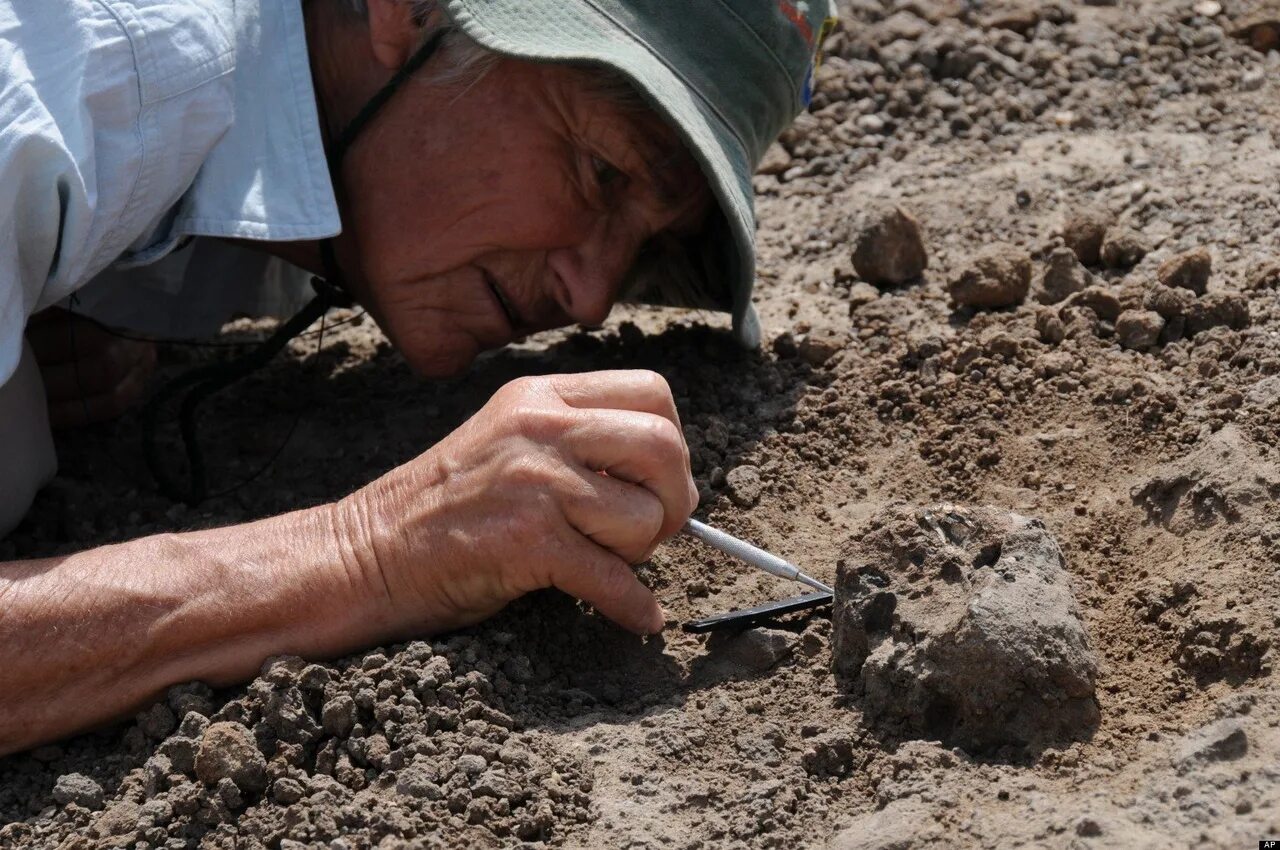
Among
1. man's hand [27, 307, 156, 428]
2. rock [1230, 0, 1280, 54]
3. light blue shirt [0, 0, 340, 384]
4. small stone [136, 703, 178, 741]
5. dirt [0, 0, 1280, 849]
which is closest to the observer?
dirt [0, 0, 1280, 849]

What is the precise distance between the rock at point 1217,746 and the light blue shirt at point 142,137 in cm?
151

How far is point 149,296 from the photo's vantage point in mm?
3107

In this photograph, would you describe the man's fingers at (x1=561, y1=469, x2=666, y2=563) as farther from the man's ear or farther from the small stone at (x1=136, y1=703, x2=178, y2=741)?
the man's ear

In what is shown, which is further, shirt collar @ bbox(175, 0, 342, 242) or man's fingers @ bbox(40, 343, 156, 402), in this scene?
man's fingers @ bbox(40, 343, 156, 402)

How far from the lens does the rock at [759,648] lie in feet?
6.99

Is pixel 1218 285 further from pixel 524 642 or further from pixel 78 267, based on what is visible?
pixel 78 267

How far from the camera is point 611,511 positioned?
6.66ft

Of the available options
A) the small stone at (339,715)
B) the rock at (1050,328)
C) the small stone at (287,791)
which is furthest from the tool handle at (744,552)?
the rock at (1050,328)

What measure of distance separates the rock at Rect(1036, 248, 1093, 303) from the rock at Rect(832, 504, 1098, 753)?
92 centimetres

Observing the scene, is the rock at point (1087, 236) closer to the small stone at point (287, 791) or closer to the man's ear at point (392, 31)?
the man's ear at point (392, 31)

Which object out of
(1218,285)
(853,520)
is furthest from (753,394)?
(1218,285)

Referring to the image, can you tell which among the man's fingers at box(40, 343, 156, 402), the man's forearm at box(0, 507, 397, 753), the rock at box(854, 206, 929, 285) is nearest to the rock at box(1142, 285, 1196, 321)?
the rock at box(854, 206, 929, 285)

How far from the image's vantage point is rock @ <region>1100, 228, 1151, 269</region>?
2.92 m

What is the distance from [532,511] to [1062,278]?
1327 millimetres
